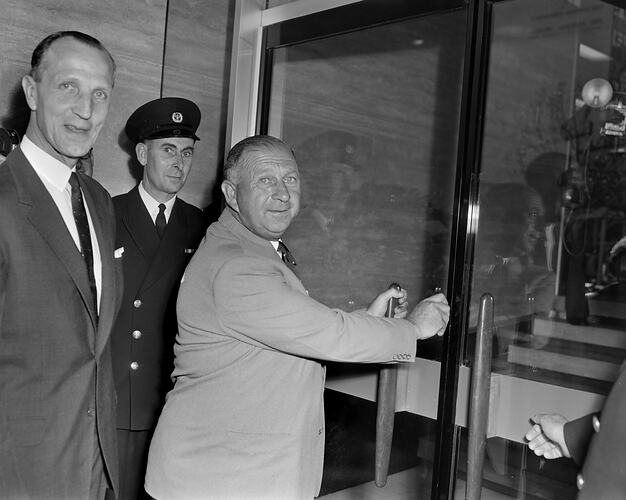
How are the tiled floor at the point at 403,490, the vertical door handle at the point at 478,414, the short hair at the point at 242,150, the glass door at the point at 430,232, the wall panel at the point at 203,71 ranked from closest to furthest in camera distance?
the short hair at the point at 242,150, the vertical door handle at the point at 478,414, the glass door at the point at 430,232, the tiled floor at the point at 403,490, the wall panel at the point at 203,71

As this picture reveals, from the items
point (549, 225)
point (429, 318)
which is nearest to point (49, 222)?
point (429, 318)

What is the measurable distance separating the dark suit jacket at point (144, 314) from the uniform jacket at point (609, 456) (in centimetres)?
146

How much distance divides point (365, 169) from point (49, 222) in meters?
1.72

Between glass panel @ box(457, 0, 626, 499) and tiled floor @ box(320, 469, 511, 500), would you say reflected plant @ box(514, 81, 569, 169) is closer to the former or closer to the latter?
glass panel @ box(457, 0, 626, 499)

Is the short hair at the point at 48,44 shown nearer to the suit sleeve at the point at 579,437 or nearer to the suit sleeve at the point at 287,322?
the suit sleeve at the point at 287,322

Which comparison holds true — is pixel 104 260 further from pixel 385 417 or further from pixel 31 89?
pixel 385 417

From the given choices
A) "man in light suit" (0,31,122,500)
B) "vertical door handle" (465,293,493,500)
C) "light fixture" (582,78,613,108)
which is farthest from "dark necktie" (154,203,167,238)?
"light fixture" (582,78,613,108)

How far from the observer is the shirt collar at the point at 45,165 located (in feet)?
5.00

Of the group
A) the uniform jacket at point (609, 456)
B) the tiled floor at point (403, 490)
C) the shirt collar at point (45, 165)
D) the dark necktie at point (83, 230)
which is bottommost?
the tiled floor at point (403, 490)

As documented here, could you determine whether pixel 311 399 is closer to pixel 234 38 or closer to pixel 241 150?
pixel 241 150

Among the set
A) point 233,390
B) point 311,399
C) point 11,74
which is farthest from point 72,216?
point 11,74

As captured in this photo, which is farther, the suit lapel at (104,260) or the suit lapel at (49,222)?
the suit lapel at (104,260)

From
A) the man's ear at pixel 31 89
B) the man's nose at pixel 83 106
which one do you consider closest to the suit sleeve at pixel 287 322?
the man's nose at pixel 83 106

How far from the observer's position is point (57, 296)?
1426mm
